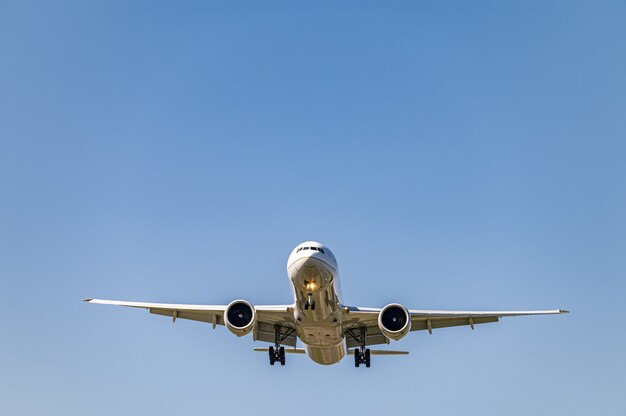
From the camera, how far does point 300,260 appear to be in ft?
90.5

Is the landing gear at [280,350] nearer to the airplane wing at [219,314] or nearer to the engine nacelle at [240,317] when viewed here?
the airplane wing at [219,314]

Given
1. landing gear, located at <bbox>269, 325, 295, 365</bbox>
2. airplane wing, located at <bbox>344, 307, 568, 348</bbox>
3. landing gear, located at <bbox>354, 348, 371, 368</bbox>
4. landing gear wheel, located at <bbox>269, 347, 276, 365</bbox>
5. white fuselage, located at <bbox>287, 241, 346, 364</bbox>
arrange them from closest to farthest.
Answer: white fuselage, located at <bbox>287, 241, 346, 364</bbox> < airplane wing, located at <bbox>344, 307, 568, 348</bbox> < landing gear, located at <bbox>269, 325, 295, 365</bbox> < landing gear wheel, located at <bbox>269, 347, 276, 365</bbox> < landing gear, located at <bbox>354, 348, 371, 368</bbox>

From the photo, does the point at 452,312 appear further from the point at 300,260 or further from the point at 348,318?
the point at 300,260

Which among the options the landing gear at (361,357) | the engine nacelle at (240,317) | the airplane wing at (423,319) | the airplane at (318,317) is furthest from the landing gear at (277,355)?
the engine nacelle at (240,317)

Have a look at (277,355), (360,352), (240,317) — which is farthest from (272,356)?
(240,317)

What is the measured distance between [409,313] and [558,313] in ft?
20.1

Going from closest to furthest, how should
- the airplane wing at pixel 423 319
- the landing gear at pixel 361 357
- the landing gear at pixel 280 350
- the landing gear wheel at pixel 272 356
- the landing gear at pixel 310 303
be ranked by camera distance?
the landing gear at pixel 310 303 → the airplane wing at pixel 423 319 → the landing gear at pixel 280 350 → the landing gear wheel at pixel 272 356 → the landing gear at pixel 361 357

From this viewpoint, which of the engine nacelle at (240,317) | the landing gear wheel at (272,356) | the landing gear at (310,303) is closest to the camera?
the landing gear at (310,303)

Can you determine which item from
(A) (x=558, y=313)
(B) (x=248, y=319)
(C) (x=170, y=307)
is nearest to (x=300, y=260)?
(B) (x=248, y=319)

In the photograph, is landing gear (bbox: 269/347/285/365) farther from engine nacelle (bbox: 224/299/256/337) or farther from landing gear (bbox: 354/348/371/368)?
engine nacelle (bbox: 224/299/256/337)

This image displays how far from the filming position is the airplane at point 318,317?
28250mm

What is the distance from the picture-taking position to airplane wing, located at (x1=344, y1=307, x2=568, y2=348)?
103ft

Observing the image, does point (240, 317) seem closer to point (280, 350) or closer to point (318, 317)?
point (318, 317)

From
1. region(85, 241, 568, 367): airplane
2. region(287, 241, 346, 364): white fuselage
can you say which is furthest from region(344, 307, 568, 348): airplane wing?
region(287, 241, 346, 364): white fuselage
